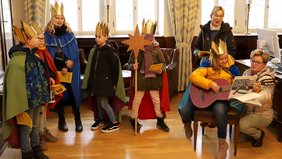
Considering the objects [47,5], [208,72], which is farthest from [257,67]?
[47,5]

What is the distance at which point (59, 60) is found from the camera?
146 inches

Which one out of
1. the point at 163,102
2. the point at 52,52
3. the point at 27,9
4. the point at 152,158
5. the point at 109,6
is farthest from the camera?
the point at 109,6

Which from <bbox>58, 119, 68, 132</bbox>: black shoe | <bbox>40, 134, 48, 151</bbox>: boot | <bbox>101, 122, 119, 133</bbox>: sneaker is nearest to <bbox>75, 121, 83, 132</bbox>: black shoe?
<bbox>58, 119, 68, 132</bbox>: black shoe

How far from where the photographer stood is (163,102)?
13.1 ft

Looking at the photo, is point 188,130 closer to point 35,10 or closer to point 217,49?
point 217,49

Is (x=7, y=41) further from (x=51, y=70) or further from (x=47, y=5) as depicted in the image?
(x=47, y=5)

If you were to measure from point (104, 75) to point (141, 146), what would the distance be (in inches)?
33.7

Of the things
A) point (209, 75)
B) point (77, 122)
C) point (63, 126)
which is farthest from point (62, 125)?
point (209, 75)

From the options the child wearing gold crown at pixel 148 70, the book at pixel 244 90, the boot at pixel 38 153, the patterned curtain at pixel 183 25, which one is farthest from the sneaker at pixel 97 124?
the patterned curtain at pixel 183 25

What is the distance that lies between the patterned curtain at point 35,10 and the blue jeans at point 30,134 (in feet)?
7.50

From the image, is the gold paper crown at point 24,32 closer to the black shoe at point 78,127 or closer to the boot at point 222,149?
the black shoe at point 78,127

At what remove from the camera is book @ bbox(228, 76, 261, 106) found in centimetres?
310

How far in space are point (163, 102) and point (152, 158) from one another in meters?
0.86

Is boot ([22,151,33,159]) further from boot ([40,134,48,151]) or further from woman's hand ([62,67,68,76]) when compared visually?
woman's hand ([62,67,68,76])
